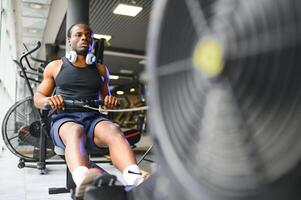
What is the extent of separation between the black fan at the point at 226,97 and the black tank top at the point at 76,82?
1295 mm

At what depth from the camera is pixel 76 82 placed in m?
1.96

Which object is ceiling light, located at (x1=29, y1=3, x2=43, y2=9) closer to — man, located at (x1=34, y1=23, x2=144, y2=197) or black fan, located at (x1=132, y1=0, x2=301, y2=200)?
man, located at (x1=34, y1=23, x2=144, y2=197)

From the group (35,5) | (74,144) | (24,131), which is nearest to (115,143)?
(74,144)

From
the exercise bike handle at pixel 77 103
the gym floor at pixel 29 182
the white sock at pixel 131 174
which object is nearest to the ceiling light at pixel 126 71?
the gym floor at pixel 29 182

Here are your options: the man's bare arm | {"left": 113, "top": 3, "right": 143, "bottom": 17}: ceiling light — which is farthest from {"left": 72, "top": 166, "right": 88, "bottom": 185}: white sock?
{"left": 113, "top": 3, "right": 143, "bottom": 17}: ceiling light

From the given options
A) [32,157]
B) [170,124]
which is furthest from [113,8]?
[170,124]

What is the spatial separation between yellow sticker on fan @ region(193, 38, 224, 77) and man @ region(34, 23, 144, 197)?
25.8 inches

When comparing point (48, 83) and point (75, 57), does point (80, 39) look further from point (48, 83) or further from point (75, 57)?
point (48, 83)

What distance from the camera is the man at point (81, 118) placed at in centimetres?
137

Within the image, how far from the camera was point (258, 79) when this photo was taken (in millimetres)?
502

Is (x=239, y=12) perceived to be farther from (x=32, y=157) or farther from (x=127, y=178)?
(x=32, y=157)

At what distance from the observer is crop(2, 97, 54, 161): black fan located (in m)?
3.42

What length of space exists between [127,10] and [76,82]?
5.45 metres

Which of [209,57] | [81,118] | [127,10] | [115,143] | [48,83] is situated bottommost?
[115,143]
